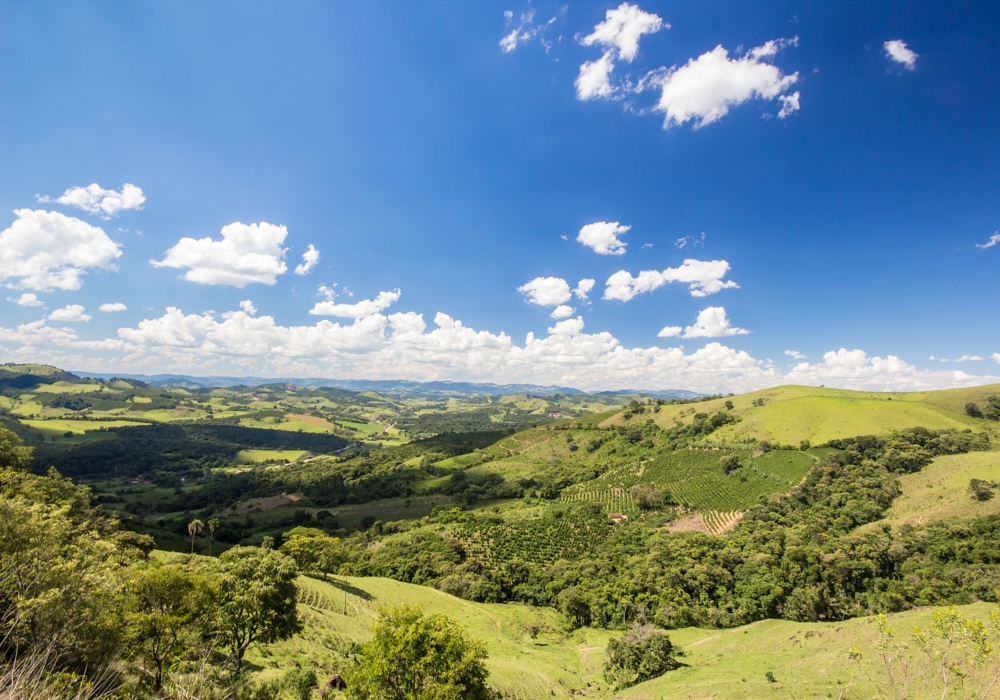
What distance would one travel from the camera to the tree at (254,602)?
25.0 meters

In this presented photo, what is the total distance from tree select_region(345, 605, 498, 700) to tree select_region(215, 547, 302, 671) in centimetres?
850

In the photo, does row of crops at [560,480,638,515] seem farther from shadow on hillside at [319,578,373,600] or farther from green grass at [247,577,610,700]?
shadow on hillside at [319,578,373,600]

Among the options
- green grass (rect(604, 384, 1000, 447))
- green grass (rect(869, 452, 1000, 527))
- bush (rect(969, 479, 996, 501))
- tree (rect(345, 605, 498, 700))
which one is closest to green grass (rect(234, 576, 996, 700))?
tree (rect(345, 605, 498, 700))

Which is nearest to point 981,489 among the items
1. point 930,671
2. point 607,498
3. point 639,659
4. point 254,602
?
point 930,671

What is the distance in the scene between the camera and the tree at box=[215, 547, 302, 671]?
24953 millimetres

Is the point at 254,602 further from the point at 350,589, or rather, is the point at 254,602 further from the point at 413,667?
the point at 350,589

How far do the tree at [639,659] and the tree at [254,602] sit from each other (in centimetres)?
A: 3559

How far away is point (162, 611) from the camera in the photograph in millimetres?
19984

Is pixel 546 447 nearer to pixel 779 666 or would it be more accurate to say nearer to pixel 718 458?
pixel 718 458

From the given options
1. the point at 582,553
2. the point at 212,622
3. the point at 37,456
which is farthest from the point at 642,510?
the point at 37,456

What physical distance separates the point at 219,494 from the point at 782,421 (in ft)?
692

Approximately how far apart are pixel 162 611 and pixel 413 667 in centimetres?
1366

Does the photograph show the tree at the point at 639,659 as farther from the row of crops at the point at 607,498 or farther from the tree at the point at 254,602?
the row of crops at the point at 607,498

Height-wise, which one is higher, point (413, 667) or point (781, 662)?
point (413, 667)
